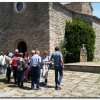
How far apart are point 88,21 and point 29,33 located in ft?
20.2

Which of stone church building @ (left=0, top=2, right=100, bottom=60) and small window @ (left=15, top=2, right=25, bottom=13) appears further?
small window @ (left=15, top=2, right=25, bottom=13)

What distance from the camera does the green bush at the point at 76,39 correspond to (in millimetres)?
22469

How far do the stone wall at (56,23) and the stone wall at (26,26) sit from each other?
0.37m

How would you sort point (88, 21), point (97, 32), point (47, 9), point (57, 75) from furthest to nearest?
point (97, 32), point (88, 21), point (47, 9), point (57, 75)

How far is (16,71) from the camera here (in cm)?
1308

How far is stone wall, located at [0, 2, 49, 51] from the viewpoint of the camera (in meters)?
21.2

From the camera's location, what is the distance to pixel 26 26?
72.0 feet

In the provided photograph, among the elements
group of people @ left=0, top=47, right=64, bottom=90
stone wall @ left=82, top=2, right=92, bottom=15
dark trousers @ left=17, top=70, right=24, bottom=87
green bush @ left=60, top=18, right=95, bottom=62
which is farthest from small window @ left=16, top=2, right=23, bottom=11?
dark trousers @ left=17, top=70, right=24, bottom=87

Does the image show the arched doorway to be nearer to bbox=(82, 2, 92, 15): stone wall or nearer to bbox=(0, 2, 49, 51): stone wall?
bbox=(0, 2, 49, 51): stone wall

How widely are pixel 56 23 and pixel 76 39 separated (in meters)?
2.28

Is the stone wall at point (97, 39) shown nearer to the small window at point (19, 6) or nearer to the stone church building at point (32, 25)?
the stone church building at point (32, 25)

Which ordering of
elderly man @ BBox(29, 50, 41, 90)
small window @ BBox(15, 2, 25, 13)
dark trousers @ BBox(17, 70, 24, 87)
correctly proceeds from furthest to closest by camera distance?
small window @ BBox(15, 2, 25, 13) → dark trousers @ BBox(17, 70, 24, 87) → elderly man @ BBox(29, 50, 41, 90)

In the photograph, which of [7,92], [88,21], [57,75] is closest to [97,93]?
[57,75]

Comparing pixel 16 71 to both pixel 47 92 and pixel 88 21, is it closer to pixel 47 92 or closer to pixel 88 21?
pixel 47 92
